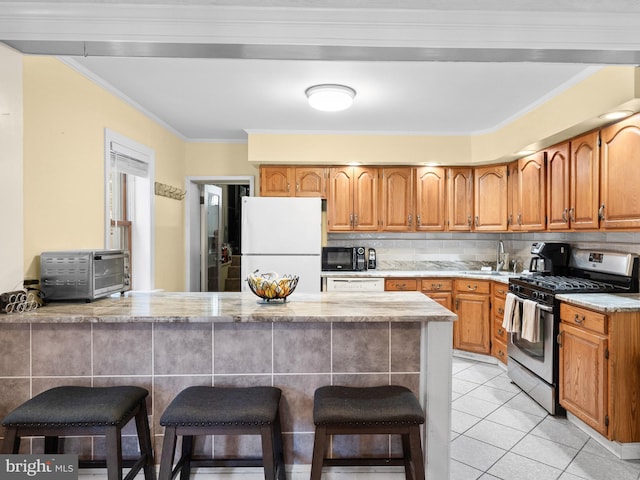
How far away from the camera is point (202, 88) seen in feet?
9.51

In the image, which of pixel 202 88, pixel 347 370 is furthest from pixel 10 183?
pixel 347 370

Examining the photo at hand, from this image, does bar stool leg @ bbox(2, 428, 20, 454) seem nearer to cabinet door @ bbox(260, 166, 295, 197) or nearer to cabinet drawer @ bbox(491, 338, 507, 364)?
cabinet door @ bbox(260, 166, 295, 197)

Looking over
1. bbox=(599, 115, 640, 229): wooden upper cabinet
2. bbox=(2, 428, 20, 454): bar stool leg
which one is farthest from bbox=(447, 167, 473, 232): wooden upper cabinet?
bbox=(2, 428, 20, 454): bar stool leg

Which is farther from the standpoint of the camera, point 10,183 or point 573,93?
point 573,93

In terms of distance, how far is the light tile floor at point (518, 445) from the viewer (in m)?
2.03

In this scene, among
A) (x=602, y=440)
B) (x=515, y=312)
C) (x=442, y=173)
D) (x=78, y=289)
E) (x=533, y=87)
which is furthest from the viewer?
(x=442, y=173)

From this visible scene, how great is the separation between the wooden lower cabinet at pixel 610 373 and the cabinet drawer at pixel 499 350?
111cm

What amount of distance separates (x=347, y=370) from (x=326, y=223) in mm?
2684

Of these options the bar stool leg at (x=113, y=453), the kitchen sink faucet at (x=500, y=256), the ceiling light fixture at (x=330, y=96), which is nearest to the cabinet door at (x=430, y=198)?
the kitchen sink faucet at (x=500, y=256)

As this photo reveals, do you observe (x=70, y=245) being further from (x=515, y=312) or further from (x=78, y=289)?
(x=515, y=312)

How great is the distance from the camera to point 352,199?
418 centimetres

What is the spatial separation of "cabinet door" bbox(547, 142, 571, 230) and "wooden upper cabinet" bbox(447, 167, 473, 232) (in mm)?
944

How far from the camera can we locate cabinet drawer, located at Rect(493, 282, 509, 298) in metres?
3.50

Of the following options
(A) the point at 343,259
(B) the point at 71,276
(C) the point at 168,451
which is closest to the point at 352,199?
(A) the point at 343,259
